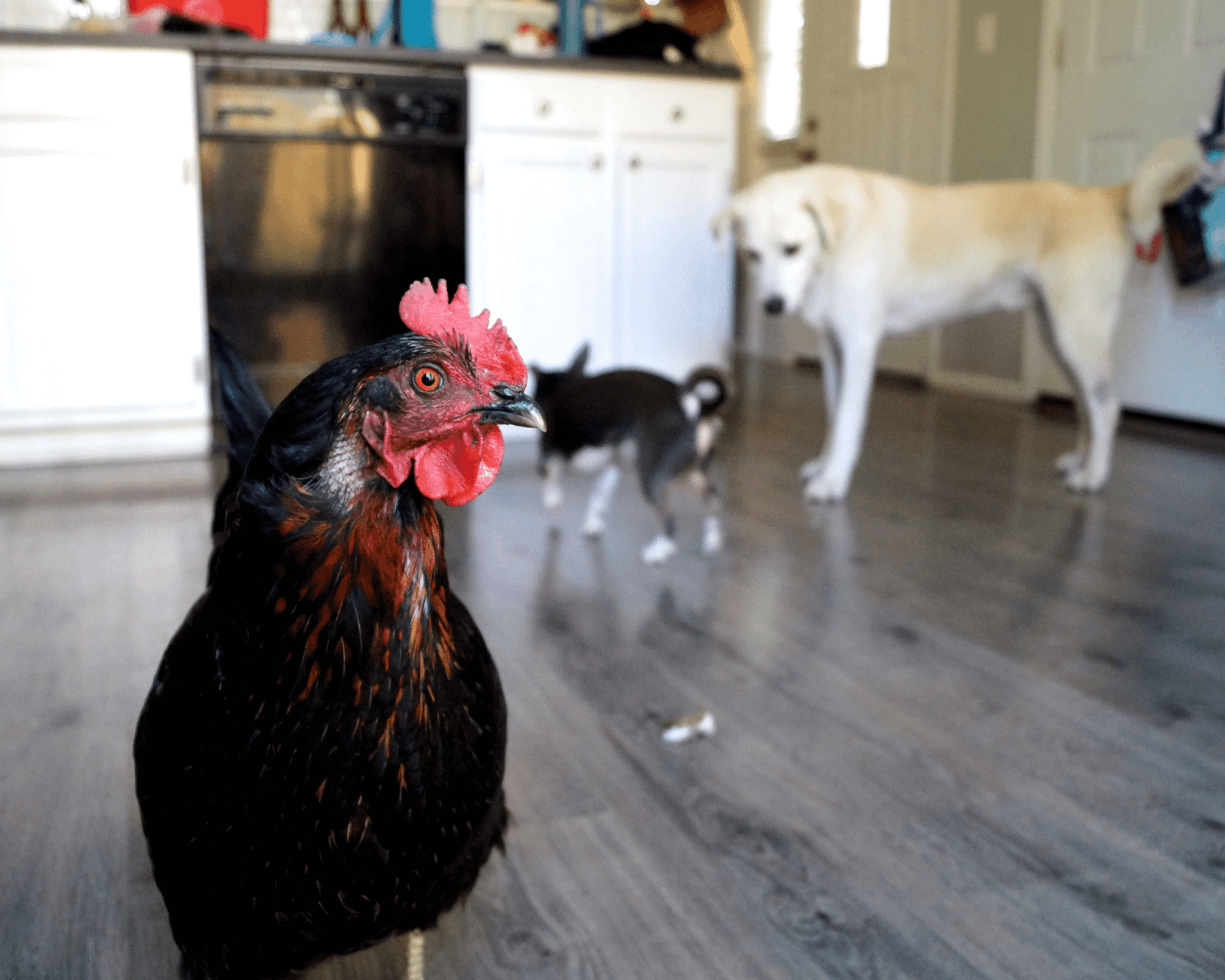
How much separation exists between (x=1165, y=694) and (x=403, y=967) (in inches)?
49.8

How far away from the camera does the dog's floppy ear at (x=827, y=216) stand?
3.00 m

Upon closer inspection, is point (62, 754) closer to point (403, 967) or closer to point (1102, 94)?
point (403, 967)

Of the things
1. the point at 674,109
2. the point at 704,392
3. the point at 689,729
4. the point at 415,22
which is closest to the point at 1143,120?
the point at 674,109

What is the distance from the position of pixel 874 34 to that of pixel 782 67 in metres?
1.07

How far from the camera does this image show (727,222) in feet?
10.4

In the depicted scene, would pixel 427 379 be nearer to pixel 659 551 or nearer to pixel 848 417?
pixel 659 551

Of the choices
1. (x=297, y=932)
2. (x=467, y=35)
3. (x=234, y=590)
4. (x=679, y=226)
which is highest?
(x=467, y=35)

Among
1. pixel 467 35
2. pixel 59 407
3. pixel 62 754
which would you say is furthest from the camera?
pixel 467 35

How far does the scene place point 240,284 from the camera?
13.6 feet

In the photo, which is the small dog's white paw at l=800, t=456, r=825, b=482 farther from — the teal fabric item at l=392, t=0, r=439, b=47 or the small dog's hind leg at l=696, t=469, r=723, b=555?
the teal fabric item at l=392, t=0, r=439, b=47

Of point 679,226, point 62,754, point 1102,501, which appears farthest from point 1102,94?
point 62,754

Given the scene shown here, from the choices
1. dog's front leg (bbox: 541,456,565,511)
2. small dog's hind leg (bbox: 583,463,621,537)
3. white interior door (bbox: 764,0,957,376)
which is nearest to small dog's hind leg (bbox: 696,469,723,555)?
small dog's hind leg (bbox: 583,463,621,537)

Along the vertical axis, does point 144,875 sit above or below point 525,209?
below

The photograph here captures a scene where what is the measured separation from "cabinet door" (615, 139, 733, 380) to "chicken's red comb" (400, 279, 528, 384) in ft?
10.6
